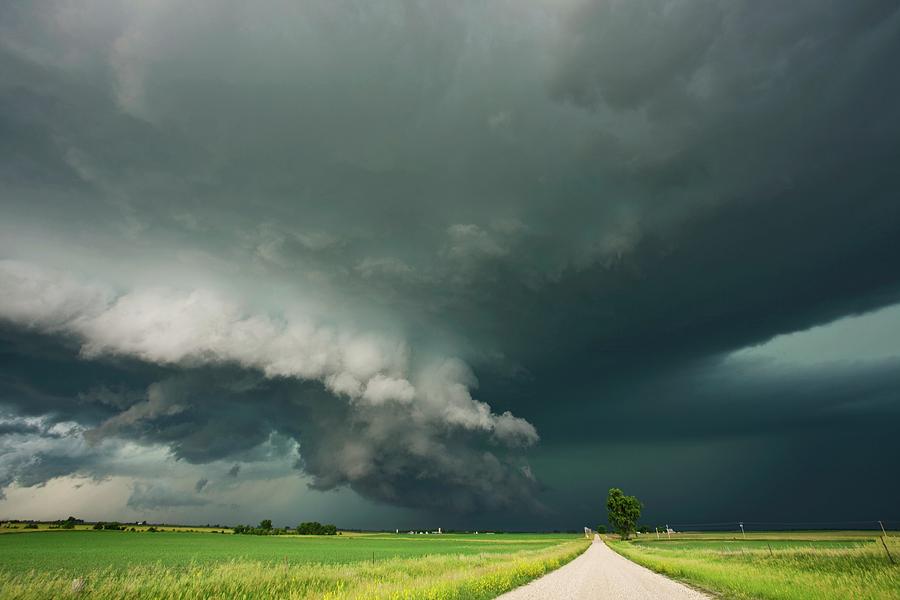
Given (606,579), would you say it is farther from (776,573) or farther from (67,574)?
(67,574)

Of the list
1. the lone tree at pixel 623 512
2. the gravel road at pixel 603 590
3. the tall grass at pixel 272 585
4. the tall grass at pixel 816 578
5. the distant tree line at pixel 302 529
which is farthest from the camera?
the distant tree line at pixel 302 529

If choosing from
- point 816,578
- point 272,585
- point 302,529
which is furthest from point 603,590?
point 302,529

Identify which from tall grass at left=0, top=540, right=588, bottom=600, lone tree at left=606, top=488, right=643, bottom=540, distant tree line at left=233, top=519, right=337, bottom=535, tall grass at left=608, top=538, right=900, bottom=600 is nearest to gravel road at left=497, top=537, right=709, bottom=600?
tall grass at left=0, top=540, right=588, bottom=600

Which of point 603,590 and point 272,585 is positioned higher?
point 603,590

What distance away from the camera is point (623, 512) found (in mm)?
115562

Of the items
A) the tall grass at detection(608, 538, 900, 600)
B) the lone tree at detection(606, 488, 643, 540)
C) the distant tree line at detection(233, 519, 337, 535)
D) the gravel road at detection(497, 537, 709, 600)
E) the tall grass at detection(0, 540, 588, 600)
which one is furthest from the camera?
the distant tree line at detection(233, 519, 337, 535)

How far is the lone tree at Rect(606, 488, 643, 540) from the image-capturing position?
114500 mm

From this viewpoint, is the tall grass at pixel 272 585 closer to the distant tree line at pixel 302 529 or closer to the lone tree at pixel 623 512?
the lone tree at pixel 623 512

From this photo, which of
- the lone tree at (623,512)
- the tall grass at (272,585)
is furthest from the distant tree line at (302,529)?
the tall grass at (272,585)

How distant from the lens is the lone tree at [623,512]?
114 meters

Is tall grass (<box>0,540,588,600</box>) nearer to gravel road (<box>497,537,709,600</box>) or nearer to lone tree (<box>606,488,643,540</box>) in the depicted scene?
gravel road (<box>497,537,709,600</box>)

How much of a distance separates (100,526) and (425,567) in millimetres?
189696

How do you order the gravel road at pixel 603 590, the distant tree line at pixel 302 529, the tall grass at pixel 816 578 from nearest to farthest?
the tall grass at pixel 816 578, the gravel road at pixel 603 590, the distant tree line at pixel 302 529

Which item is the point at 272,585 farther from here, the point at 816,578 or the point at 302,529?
the point at 302,529
